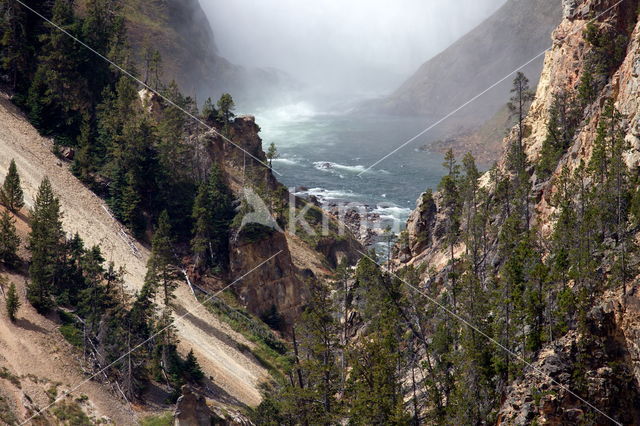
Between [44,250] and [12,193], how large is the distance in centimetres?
739

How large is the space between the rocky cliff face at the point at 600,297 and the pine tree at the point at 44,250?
27.9 metres

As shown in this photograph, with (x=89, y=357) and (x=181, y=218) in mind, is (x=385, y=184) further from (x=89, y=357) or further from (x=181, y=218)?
(x=89, y=357)

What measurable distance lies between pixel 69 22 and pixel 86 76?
21.7ft

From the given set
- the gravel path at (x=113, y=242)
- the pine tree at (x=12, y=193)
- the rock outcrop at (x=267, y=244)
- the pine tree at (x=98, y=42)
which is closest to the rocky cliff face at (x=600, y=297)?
the rock outcrop at (x=267, y=244)

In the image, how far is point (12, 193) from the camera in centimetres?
5481

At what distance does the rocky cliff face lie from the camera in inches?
1319

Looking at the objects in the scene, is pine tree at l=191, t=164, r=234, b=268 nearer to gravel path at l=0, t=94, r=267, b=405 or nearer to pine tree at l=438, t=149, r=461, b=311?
gravel path at l=0, t=94, r=267, b=405

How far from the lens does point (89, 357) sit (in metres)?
45.4

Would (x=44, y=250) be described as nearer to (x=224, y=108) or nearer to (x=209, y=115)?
(x=209, y=115)

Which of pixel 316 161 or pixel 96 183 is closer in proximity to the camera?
pixel 96 183

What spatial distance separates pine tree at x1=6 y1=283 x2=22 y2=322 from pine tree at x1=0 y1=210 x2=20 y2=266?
15.7 ft

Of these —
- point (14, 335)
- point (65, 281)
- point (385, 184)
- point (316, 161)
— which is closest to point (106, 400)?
point (14, 335)

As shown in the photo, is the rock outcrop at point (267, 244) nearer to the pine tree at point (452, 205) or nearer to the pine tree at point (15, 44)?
the pine tree at point (452, 205)

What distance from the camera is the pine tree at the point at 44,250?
47656mm
